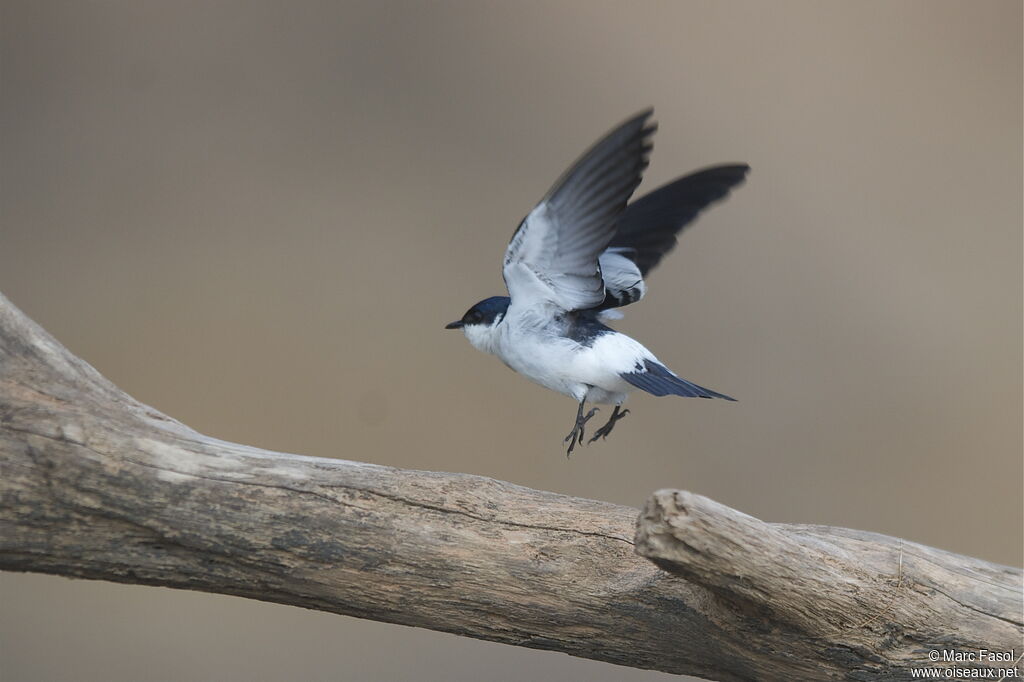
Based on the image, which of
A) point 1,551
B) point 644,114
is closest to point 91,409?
point 1,551

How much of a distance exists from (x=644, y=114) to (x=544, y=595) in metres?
0.83

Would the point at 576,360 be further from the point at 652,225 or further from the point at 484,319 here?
the point at 652,225

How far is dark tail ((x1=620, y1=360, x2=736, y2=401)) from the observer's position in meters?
1.98

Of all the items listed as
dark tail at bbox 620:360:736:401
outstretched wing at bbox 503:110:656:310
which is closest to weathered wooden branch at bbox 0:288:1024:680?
dark tail at bbox 620:360:736:401

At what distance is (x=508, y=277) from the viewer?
214 centimetres

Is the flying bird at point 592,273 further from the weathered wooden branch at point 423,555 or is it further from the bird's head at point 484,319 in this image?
the weathered wooden branch at point 423,555

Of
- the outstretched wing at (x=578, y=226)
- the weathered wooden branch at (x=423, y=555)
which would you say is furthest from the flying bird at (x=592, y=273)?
the weathered wooden branch at (x=423, y=555)

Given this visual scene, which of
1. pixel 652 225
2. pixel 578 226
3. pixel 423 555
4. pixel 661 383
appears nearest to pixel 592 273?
pixel 578 226

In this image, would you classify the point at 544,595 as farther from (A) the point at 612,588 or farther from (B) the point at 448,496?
(B) the point at 448,496

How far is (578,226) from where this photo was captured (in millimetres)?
1968

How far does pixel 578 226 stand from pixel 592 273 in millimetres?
122

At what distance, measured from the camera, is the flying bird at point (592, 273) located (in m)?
→ 1.90

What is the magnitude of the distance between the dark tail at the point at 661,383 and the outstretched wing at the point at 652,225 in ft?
0.87

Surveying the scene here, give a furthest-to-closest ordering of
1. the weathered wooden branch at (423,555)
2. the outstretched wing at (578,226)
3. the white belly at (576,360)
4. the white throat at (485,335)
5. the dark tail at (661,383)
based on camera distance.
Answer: the white throat at (485,335) < the white belly at (576,360) < the dark tail at (661,383) < the outstretched wing at (578,226) < the weathered wooden branch at (423,555)
